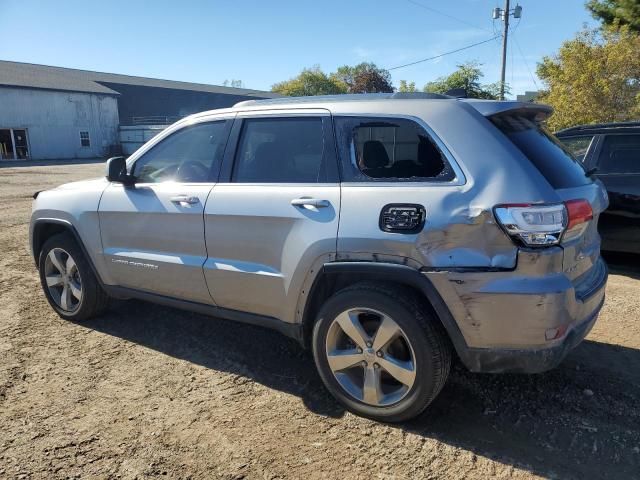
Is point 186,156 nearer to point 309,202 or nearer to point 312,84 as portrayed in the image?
point 309,202

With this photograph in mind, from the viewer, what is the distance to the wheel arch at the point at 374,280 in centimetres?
262

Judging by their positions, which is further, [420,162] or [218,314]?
[218,314]

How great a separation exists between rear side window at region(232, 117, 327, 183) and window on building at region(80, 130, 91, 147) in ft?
130

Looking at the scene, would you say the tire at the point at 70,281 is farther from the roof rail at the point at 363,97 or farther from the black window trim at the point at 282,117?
the roof rail at the point at 363,97

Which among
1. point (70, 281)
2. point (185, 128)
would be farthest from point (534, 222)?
point (70, 281)

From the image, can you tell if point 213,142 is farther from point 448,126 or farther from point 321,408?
point 321,408

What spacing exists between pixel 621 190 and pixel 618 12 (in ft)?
53.7

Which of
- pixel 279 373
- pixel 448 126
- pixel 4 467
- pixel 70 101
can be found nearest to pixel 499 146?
pixel 448 126

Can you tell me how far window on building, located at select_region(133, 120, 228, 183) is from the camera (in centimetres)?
357

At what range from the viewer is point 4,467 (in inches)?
101

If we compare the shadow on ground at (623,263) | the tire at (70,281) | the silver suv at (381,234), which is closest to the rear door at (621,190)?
the shadow on ground at (623,263)

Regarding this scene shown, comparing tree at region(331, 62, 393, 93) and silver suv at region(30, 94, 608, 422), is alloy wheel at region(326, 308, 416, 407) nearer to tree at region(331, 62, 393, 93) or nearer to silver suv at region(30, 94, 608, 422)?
silver suv at region(30, 94, 608, 422)

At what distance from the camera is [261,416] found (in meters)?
3.04

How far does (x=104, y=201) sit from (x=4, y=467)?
2045mm
